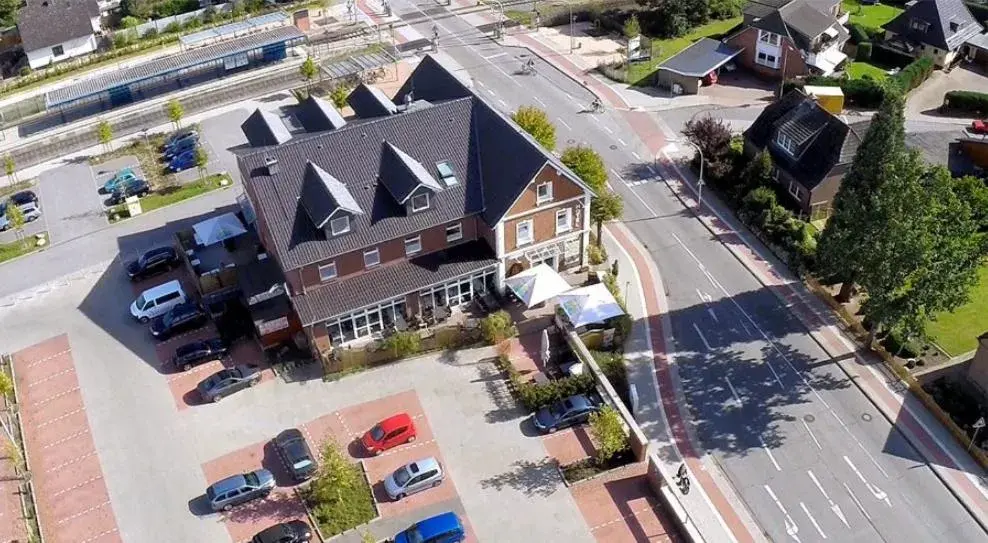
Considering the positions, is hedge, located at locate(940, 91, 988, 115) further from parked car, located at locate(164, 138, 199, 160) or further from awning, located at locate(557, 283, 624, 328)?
parked car, located at locate(164, 138, 199, 160)

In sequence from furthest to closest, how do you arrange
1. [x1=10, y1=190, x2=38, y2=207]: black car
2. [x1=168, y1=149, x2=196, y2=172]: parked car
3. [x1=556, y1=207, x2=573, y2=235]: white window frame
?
[x1=168, y1=149, x2=196, y2=172]: parked car, [x1=10, y1=190, x2=38, y2=207]: black car, [x1=556, y1=207, x2=573, y2=235]: white window frame

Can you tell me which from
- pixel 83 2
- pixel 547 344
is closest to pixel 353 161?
pixel 547 344

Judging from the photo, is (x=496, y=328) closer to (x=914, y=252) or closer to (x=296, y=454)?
(x=296, y=454)

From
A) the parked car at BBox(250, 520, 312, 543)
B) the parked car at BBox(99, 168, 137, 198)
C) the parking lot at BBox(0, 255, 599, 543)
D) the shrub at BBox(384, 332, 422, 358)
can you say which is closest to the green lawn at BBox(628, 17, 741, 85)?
the shrub at BBox(384, 332, 422, 358)

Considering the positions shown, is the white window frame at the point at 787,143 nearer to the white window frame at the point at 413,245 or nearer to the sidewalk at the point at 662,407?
the sidewalk at the point at 662,407

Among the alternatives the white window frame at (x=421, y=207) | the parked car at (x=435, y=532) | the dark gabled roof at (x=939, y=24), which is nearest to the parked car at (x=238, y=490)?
the parked car at (x=435, y=532)

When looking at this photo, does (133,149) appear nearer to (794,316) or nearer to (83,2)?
(83,2)
